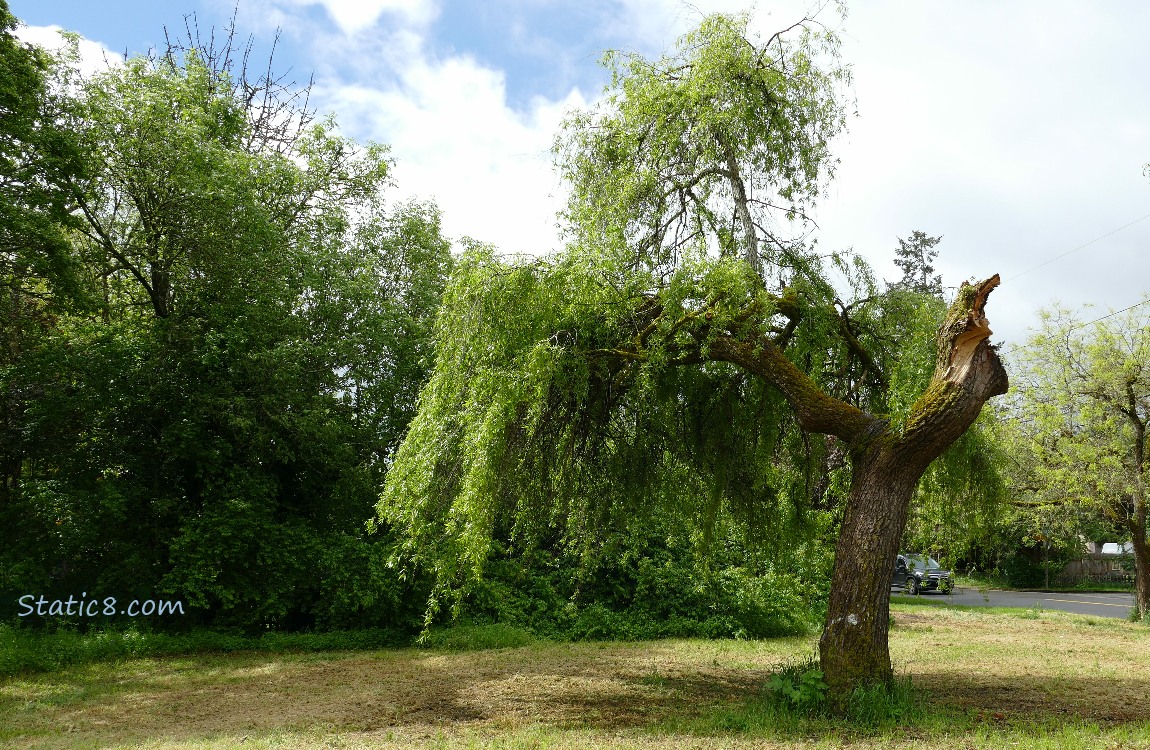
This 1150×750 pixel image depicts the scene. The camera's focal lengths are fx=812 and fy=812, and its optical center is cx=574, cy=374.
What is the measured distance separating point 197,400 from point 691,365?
29.5 ft

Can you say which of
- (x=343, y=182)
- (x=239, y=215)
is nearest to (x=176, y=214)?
(x=239, y=215)

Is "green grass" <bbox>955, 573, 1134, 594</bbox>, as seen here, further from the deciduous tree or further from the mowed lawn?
the mowed lawn

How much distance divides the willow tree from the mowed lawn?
110 cm

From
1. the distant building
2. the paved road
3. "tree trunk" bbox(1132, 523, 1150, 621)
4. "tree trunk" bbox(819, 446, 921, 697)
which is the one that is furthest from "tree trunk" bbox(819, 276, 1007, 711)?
the distant building

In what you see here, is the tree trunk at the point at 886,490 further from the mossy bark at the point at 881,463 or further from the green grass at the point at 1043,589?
the green grass at the point at 1043,589

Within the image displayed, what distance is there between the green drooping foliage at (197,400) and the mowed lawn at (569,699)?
1639 mm

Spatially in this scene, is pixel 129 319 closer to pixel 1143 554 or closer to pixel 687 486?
pixel 687 486

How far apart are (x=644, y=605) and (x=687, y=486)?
6.06 meters

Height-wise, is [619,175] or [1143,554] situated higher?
[619,175]

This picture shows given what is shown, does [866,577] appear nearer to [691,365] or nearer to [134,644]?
[691,365]

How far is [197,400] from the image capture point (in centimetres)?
1370

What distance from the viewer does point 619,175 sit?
30.7 feet

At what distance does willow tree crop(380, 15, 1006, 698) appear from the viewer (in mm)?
7484

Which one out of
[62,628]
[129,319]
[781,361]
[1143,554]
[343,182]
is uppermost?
[343,182]
